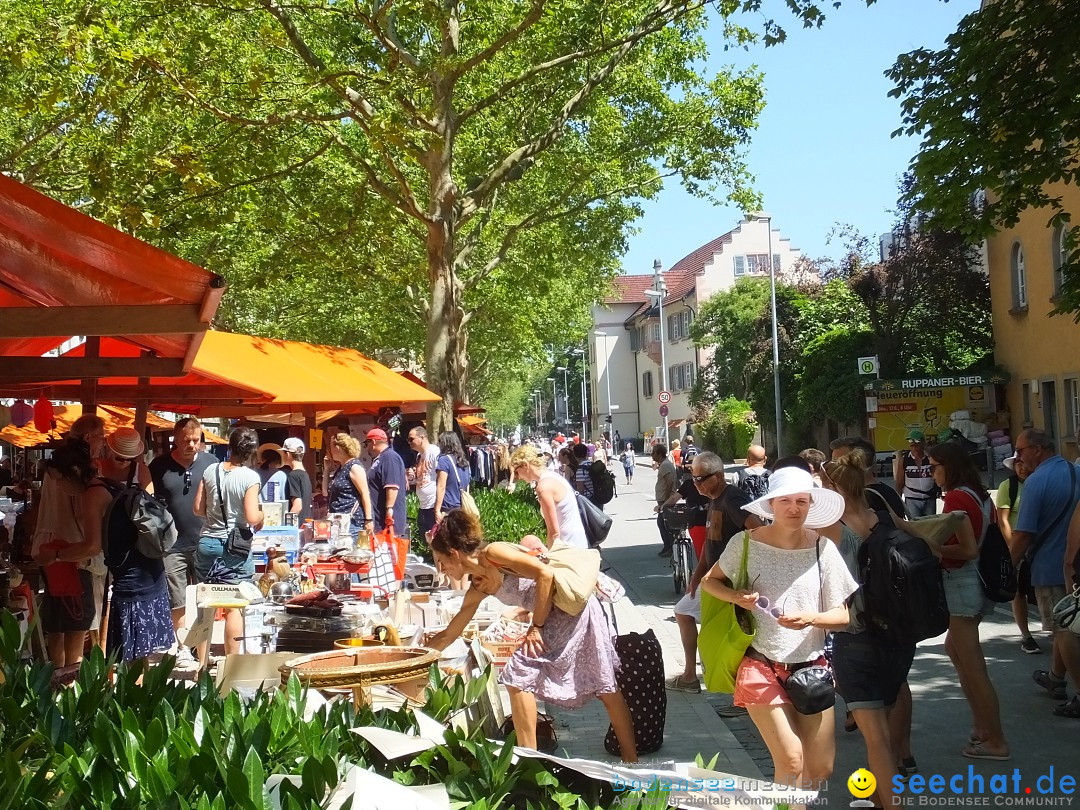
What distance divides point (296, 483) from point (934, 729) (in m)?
8.95

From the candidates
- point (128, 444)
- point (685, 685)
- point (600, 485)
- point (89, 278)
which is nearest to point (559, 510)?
point (685, 685)

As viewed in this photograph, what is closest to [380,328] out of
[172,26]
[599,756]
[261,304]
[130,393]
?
[261,304]

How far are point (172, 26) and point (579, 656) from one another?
1063 centimetres

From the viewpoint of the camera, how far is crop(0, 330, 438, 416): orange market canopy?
408 inches

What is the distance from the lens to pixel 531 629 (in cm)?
570

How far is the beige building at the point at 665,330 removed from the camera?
69.9 m

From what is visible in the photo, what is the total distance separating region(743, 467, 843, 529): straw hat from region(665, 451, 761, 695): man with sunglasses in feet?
8.47

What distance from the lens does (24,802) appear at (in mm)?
2854

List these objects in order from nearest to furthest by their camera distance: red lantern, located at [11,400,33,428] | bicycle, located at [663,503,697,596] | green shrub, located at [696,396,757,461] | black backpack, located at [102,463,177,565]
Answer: black backpack, located at [102,463,177,565], bicycle, located at [663,503,697,596], red lantern, located at [11,400,33,428], green shrub, located at [696,396,757,461]

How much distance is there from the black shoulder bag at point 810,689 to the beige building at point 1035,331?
74.8ft

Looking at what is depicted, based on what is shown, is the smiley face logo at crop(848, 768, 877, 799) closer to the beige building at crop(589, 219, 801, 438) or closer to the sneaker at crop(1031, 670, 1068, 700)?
the sneaker at crop(1031, 670, 1068, 700)

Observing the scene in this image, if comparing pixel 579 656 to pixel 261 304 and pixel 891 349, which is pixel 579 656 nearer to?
pixel 261 304

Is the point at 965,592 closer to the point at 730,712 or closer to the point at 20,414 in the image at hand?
the point at 730,712

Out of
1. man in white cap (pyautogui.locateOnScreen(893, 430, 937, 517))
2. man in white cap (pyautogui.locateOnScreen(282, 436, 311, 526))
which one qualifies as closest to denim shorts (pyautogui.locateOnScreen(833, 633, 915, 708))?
man in white cap (pyautogui.locateOnScreen(893, 430, 937, 517))
